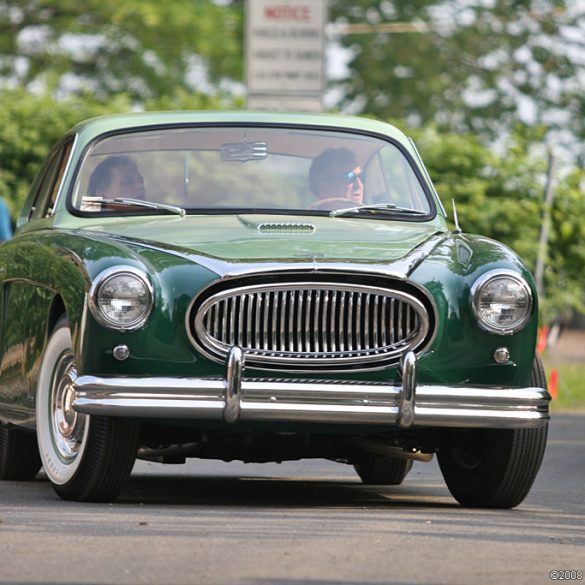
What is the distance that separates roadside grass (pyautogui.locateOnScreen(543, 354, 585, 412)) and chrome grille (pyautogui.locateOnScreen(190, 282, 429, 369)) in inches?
377

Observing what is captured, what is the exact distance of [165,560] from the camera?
220 inches

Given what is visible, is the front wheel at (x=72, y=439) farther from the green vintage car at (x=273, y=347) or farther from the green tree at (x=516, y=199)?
the green tree at (x=516, y=199)

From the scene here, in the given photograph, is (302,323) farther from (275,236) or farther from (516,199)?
(516,199)

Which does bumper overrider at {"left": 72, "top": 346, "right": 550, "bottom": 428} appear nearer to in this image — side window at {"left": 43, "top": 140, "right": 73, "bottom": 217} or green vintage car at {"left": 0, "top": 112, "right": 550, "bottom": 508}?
green vintage car at {"left": 0, "top": 112, "right": 550, "bottom": 508}

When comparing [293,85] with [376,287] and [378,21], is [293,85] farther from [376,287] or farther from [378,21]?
[378,21]

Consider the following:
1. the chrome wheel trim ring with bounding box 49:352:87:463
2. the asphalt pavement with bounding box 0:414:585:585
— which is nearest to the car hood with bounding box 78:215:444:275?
the chrome wheel trim ring with bounding box 49:352:87:463

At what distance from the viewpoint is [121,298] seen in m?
7.10

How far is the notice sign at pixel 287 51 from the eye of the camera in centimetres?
1923

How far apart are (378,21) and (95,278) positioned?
3734 centimetres

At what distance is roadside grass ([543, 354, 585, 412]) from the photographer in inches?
671

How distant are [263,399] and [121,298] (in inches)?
27.3

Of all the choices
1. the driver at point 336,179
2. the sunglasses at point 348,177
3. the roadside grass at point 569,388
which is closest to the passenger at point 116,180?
the driver at point 336,179

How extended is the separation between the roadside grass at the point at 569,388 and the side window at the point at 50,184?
7.99 meters

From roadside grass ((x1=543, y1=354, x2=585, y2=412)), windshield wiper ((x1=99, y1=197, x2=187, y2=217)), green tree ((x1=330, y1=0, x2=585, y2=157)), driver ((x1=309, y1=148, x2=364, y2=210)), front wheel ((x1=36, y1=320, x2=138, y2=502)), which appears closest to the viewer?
front wheel ((x1=36, y1=320, x2=138, y2=502))
